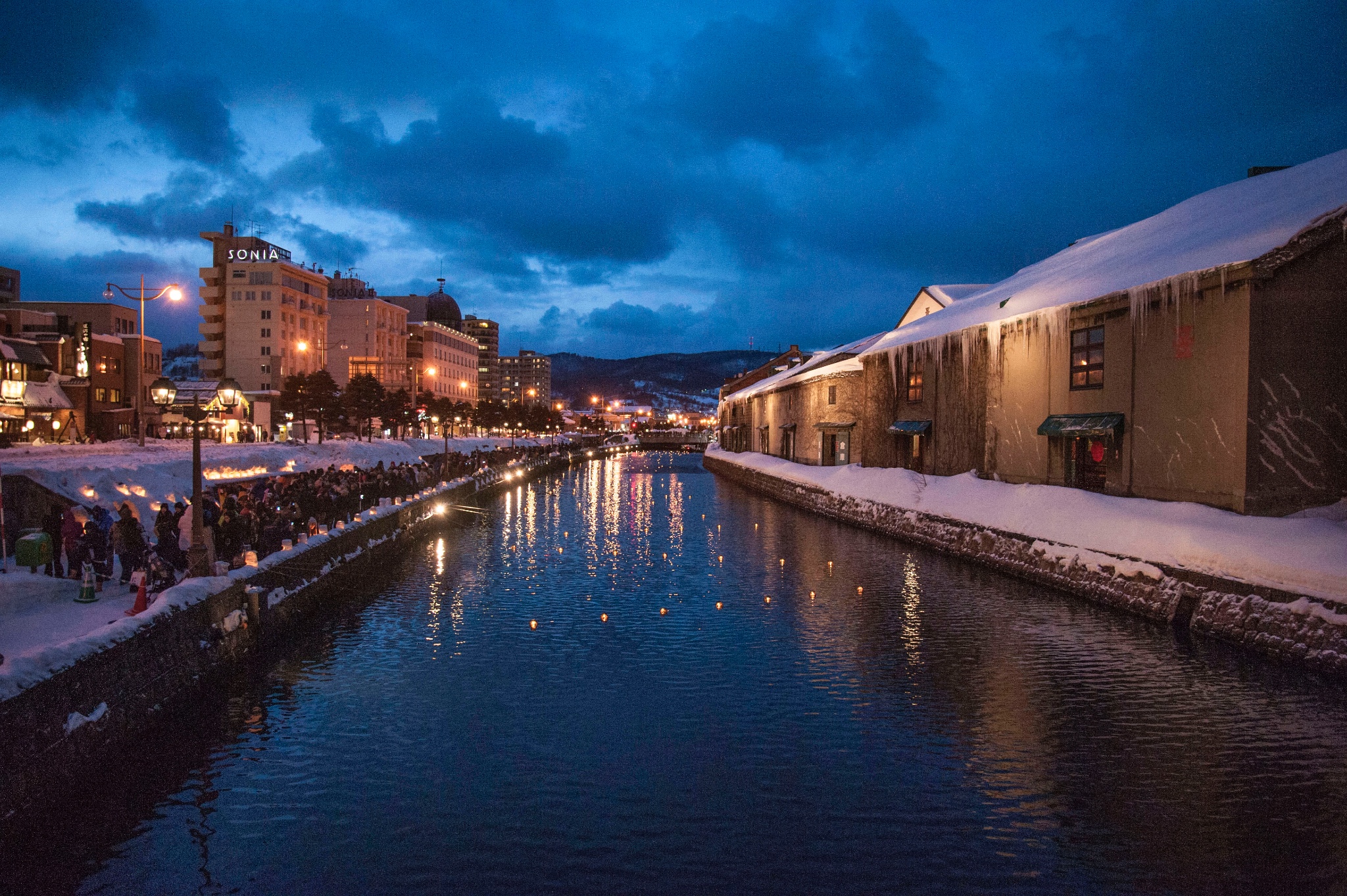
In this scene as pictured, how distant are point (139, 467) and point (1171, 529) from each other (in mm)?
32152

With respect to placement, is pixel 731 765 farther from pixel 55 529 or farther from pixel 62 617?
pixel 55 529

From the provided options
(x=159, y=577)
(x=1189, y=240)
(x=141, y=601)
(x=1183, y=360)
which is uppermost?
(x=1189, y=240)

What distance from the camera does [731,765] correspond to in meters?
10.6

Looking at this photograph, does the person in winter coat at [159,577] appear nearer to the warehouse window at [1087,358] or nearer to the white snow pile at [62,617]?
the white snow pile at [62,617]

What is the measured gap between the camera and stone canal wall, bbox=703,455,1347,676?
14.0 m

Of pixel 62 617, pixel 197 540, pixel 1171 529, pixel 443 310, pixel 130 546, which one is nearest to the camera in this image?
pixel 62 617

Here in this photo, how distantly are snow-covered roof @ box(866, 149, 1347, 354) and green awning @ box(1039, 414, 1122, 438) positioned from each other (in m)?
3.46

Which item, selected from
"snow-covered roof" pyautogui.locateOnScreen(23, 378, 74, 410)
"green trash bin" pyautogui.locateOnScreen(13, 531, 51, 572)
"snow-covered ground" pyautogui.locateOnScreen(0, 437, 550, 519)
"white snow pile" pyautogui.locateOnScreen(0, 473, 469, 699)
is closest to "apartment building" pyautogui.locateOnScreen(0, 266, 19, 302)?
"snow-covered roof" pyautogui.locateOnScreen(23, 378, 74, 410)

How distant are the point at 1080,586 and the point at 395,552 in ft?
71.6

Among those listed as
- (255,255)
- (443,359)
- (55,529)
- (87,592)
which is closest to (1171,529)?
(87,592)

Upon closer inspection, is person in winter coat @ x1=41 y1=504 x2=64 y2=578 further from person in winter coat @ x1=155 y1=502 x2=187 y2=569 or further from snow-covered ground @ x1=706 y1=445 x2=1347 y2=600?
snow-covered ground @ x1=706 y1=445 x2=1347 y2=600

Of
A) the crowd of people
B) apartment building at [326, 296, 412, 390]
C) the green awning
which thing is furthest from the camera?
apartment building at [326, 296, 412, 390]

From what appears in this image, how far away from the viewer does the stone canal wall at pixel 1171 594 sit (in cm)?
1400

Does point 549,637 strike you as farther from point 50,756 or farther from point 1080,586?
point 1080,586
